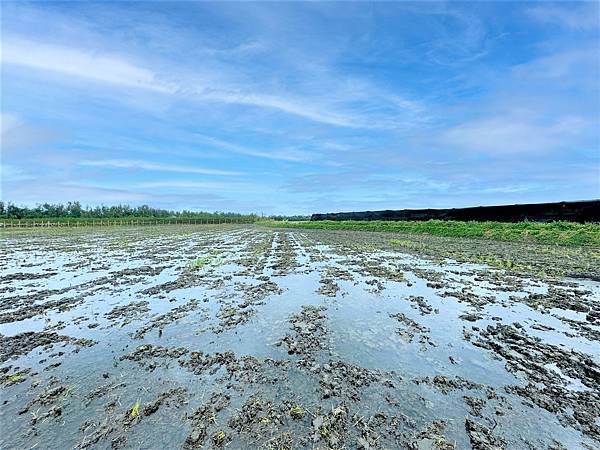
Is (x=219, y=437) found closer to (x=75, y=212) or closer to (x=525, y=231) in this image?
(x=525, y=231)

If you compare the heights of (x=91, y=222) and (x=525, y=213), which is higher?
(x=525, y=213)

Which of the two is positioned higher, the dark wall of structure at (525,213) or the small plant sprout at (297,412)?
the dark wall of structure at (525,213)

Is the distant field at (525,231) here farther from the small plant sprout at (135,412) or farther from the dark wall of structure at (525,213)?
the small plant sprout at (135,412)

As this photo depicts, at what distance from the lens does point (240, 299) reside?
26.2 ft

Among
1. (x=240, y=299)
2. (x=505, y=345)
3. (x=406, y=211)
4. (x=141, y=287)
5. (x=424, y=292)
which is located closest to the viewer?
(x=505, y=345)

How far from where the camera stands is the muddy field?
3096mm

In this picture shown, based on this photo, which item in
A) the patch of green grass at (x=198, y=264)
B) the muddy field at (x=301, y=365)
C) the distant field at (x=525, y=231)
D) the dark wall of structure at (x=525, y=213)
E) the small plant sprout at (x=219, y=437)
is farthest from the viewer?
the dark wall of structure at (x=525, y=213)

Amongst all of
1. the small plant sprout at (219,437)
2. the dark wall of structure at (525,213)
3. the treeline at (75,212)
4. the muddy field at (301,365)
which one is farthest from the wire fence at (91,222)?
the small plant sprout at (219,437)

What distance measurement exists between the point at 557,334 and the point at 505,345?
129 centimetres

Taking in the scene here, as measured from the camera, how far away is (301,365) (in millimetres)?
4473

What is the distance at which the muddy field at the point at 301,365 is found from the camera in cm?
310

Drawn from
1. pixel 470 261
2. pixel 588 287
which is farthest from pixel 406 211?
pixel 588 287

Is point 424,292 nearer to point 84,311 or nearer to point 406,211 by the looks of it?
point 84,311

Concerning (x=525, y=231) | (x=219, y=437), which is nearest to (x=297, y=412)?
(x=219, y=437)
